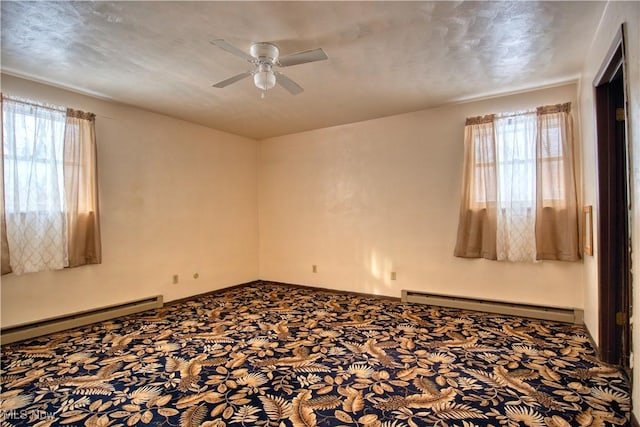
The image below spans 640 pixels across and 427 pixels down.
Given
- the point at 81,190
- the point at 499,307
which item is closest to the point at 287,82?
the point at 81,190

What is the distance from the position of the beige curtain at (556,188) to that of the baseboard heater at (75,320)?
16.6 ft

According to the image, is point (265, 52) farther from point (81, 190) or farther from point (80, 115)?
point (81, 190)

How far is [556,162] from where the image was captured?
12.3 feet

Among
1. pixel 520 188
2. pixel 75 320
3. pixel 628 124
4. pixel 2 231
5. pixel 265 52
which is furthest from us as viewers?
pixel 520 188

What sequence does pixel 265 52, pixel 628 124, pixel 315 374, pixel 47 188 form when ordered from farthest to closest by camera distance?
pixel 47 188 → pixel 265 52 → pixel 315 374 → pixel 628 124

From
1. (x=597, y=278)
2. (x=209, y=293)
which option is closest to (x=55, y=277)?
(x=209, y=293)

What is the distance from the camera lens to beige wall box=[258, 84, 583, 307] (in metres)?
4.15

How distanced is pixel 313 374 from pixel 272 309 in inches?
77.9

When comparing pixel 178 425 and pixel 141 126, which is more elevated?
pixel 141 126

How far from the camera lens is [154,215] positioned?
466 centimetres

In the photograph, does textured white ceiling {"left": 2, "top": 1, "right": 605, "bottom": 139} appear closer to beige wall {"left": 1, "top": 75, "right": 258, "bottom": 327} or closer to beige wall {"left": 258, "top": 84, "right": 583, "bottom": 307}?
beige wall {"left": 1, "top": 75, "right": 258, "bottom": 327}

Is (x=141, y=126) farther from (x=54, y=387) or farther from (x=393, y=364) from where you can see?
(x=393, y=364)

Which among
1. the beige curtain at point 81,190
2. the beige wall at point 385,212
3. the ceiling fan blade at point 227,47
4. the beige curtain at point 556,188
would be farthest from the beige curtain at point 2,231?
the beige curtain at point 556,188

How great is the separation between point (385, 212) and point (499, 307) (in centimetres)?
197
